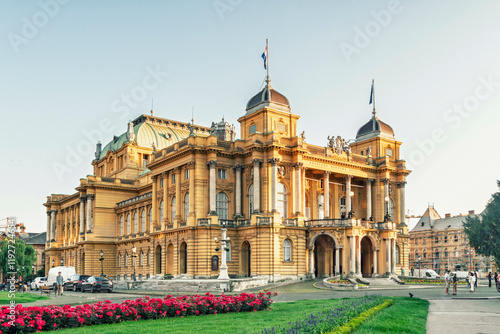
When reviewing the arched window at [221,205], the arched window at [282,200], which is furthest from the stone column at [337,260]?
the arched window at [221,205]

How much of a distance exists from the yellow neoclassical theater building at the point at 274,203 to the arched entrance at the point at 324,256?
121 millimetres

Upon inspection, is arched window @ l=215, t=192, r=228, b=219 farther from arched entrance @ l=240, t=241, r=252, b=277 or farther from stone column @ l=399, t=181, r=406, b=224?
stone column @ l=399, t=181, r=406, b=224

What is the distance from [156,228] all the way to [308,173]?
68.3 feet

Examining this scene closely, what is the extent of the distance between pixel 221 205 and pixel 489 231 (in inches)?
1214

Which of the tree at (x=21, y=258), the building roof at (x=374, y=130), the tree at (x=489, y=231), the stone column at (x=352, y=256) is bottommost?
the tree at (x=21, y=258)

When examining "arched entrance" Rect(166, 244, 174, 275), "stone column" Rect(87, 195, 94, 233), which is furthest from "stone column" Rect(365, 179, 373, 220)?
"stone column" Rect(87, 195, 94, 233)

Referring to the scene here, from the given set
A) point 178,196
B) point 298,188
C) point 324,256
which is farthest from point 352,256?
point 178,196

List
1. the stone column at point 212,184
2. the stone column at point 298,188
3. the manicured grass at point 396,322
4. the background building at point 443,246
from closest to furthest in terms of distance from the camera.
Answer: the manicured grass at point 396,322 → the stone column at point 212,184 → the stone column at point 298,188 → the background building at point 443,246

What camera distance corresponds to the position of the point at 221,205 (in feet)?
214

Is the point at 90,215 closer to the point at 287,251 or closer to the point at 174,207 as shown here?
the point at 174,207

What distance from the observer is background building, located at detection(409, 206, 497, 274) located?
12875 cm

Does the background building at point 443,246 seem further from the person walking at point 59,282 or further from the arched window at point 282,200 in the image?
the person walking at point 59,282

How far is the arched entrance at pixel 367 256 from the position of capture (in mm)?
66744

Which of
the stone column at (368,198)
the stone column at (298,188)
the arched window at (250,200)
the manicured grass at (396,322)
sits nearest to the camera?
the manicured grass at (396,322)
